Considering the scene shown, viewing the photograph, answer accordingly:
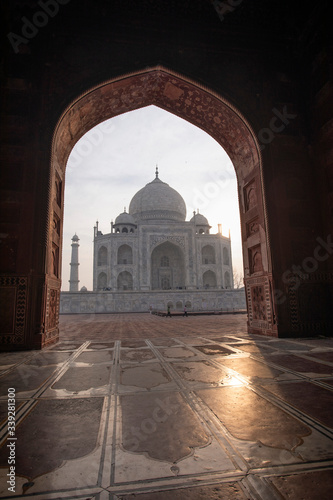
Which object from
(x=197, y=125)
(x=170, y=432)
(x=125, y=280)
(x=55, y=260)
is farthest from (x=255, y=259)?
(x=125, y=280)

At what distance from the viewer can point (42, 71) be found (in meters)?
4.58

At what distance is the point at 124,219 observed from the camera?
2725cm

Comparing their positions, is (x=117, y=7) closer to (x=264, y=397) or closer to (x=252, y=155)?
(x=252, y=155)

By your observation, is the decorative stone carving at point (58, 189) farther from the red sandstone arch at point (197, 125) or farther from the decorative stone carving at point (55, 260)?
the decorative stone carving at point (55, 260)

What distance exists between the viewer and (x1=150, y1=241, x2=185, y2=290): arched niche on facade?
85.8 ft

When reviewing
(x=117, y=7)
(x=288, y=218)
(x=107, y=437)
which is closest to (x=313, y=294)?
(x=288, y=218)

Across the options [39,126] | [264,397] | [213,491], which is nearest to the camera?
[213,491]

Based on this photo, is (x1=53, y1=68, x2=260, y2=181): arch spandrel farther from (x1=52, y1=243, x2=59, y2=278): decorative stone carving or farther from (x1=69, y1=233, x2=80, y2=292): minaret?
(x1=69, y1=233, x2=80, y2=292): minaret

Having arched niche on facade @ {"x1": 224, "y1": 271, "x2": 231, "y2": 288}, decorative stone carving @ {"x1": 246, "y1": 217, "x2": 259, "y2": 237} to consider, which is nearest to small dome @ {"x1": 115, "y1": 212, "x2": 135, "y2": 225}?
arched niche on facade @ {"x1": 224, "y1": 271, "x2": 231, "y2": 288}

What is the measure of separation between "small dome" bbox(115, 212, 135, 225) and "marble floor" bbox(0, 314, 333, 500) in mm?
25008

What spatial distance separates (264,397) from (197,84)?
16.9ft

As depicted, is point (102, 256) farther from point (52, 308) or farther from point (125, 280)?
point (52, 308)

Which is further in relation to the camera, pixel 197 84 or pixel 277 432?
pixel 197 84

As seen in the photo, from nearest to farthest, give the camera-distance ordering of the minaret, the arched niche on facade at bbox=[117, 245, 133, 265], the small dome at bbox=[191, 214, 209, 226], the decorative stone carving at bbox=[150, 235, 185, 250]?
the decorative stone carving at bbox=[150, 235, 185, 250] → the arched niche on facade at bbox=[117, 245, 133, 265] → the small dome at bbox=[191, 214, 209, 226] → the minaret
